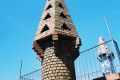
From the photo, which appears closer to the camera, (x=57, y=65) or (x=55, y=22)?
(x=57, y=65)

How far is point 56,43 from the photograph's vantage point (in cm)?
1368

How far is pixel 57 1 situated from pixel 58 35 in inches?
116

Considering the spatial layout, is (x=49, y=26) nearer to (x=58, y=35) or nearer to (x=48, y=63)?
(x=58, y=35)

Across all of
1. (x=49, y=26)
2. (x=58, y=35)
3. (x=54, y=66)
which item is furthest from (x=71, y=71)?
(x=49, y=26)

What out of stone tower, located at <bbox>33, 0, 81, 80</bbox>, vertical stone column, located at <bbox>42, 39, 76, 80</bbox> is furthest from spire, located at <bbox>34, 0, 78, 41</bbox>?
vertical stone column, located at <bbox>42, 39, 76, 80</bbox>

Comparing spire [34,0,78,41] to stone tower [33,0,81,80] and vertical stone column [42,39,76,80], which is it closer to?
stone tower [33,0,81,80]

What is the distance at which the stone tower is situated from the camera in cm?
1299

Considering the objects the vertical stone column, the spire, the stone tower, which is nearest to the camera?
the vertical stone column

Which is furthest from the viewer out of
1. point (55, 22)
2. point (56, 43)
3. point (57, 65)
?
point (55, 22)

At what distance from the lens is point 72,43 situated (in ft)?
46.8

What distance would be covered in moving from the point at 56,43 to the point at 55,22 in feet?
4.75

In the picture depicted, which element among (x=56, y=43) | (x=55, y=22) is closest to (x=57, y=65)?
(x=56, y=43)

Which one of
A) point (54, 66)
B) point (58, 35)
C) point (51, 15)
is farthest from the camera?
point (51, 15)

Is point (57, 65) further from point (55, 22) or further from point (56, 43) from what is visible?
point (55, 22)
